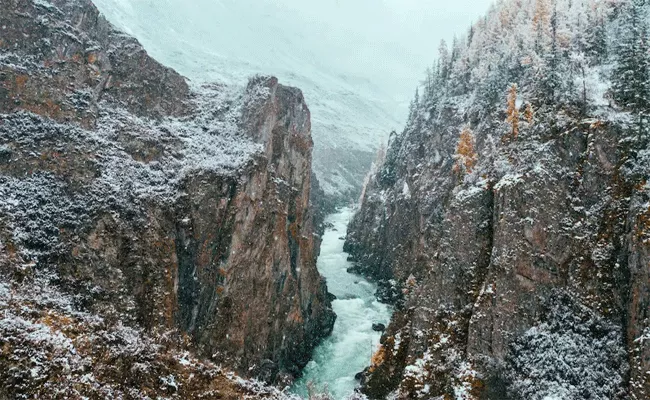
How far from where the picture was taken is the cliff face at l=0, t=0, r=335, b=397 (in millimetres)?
Result: 29922

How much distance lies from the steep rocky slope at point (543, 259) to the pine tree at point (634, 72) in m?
0.77

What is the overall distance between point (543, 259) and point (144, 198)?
104 feet

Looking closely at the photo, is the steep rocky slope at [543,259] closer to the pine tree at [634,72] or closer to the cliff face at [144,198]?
the pine tree at [634,72]

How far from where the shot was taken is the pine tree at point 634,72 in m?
39.5

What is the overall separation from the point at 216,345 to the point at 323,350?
1935cm

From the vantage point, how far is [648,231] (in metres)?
30.9

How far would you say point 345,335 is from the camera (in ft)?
191

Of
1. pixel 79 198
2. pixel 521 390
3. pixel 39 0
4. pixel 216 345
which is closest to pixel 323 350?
pixel 216 345

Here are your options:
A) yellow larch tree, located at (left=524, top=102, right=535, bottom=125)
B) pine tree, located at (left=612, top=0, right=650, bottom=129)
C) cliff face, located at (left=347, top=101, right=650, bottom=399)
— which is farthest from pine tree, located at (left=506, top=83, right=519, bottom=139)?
pine tree, located at (left=612, top=0, right=650, bottom=129)

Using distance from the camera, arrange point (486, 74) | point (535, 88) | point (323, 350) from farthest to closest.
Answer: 1. point (486, 74)
2. point (323, 350)
3. point (535, 88)

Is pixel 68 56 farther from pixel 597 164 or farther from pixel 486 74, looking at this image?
pixel 486 74

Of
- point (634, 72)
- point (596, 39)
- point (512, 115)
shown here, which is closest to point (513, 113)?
point (512, 115)

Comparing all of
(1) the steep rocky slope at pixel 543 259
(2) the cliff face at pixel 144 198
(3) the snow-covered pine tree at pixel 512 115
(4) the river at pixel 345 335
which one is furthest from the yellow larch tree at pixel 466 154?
(4) the river at pixel 345 335

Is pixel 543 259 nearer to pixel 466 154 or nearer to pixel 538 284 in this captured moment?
pixel 538 284
